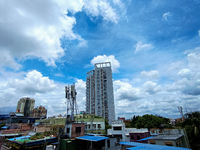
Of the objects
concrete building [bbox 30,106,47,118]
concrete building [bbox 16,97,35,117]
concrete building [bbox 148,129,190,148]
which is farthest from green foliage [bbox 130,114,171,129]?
concrete building [bbox 16,97,35,117]

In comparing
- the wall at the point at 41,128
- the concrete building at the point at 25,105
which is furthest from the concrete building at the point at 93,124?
the concrete building at the point at 25,105

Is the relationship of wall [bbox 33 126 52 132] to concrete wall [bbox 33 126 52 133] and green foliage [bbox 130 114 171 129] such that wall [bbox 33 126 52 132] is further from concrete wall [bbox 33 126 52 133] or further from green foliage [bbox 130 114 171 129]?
green foliage [bbox 130 114 171 129]

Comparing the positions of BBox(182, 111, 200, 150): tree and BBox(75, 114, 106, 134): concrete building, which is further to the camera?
BBox(75, 114, 106, 134): concrete building

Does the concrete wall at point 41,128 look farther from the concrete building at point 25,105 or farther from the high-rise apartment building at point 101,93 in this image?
the concrete building at point 25,105

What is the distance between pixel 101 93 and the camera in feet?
269

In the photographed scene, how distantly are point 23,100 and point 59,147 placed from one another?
458 ft

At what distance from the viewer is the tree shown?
22.5 metres

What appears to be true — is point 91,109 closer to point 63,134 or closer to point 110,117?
point 110,117

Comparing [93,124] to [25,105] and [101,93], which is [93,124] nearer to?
[101,93]

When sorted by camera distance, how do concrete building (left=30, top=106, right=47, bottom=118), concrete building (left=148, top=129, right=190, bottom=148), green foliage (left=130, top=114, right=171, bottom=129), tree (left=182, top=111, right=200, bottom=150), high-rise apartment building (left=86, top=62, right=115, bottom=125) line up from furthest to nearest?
1. concrete building (left=30, top=106, right=47, bottom=118)
2. high-rise apartment building (left=86, top=62, right=115, bottom=125)
3. green foliage (left=130, top=114, right=171, bottom=129)
4. tree (left=182, top=111, right=200, bottom=150)
5. concrete building (left=148, top=129, right=190, bottom=148)

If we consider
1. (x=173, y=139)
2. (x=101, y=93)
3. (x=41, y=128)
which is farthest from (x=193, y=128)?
(x=101, y=93)

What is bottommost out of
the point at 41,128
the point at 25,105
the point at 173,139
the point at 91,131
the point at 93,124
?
the point at 91,131

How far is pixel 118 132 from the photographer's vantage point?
43.5m

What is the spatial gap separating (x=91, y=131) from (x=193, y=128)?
30.8 m
